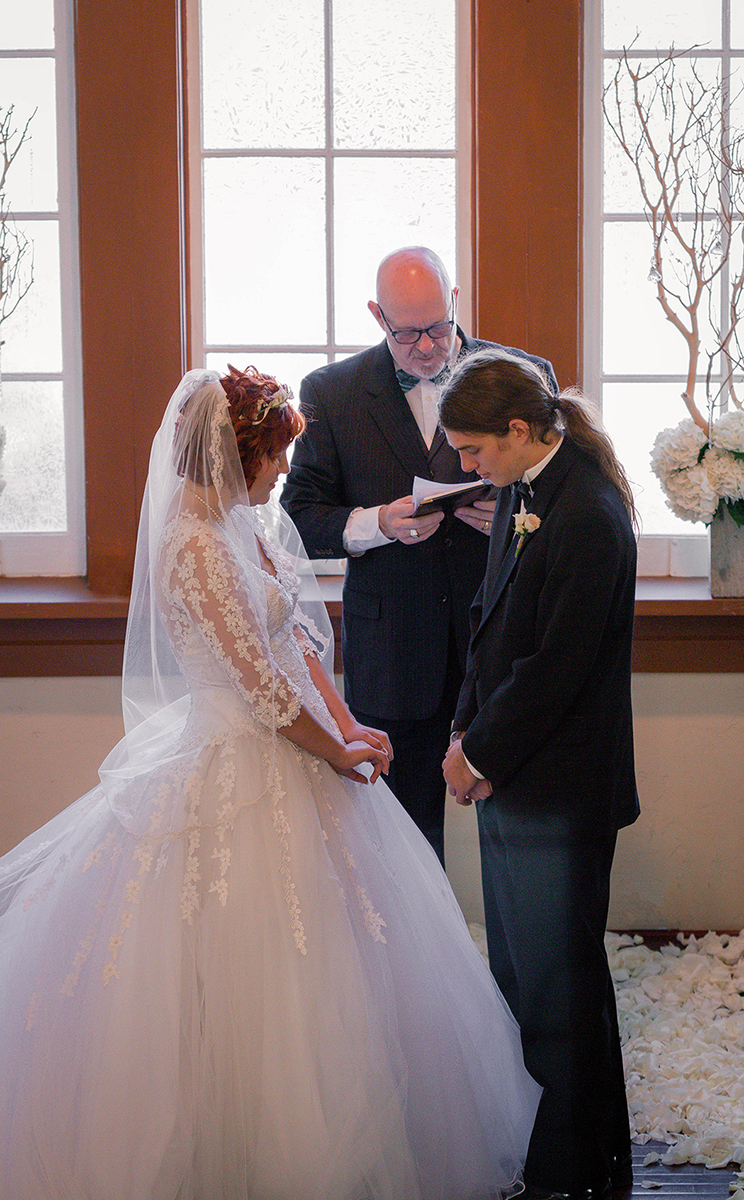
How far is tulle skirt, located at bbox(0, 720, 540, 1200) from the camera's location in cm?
175

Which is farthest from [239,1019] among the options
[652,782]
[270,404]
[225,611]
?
[652,782]

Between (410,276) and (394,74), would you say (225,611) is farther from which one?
(394,74)

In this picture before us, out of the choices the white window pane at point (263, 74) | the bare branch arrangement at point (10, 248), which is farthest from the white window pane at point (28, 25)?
the white window pane at point (263, 74)

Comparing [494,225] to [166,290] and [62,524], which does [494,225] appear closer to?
[166,290]

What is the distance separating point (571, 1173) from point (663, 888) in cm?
147

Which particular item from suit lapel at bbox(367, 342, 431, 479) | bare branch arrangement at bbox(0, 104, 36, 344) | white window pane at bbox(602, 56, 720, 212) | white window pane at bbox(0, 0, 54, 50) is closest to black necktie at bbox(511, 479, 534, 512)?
suit lapel at bbox(367, 342, 431, 479)

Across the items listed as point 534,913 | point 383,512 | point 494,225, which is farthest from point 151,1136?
point 494,225

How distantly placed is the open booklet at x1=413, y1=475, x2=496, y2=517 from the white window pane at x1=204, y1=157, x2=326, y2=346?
1129 millimetres

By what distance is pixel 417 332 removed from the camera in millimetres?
2482

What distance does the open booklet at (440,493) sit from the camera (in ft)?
7.71

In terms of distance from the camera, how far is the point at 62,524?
3361 mm

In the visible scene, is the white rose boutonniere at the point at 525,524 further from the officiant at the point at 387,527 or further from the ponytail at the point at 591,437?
the officiant at the point at 387,527

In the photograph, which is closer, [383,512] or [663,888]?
[383,512]

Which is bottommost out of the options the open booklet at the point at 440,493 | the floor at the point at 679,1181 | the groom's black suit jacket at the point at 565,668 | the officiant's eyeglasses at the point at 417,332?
the floor at the point at 679,1181
